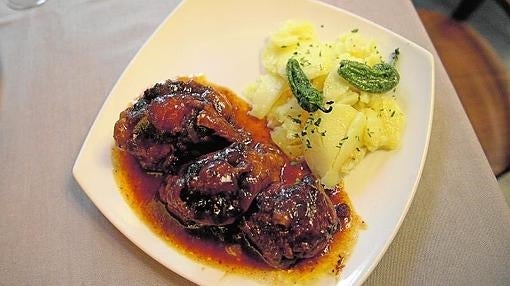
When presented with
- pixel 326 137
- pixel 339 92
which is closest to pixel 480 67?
pixel 339 92

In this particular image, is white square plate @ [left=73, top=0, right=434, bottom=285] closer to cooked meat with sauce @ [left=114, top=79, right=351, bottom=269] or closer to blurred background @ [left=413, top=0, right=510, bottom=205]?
cooked meat with sauce @ [left=114, top=79, right=351, bottom=269]

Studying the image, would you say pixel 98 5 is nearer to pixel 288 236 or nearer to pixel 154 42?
pixel 154 42

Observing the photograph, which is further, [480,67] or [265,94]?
[480,67]

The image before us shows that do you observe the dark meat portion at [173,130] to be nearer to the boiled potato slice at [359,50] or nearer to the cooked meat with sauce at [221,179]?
the cooked meat with sauce at [221,179]

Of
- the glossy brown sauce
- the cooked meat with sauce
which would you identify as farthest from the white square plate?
the cooked meat with sauce

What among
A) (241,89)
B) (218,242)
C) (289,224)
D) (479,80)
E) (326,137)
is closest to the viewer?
(289,224)

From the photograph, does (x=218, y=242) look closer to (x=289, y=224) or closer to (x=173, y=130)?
(x=289, y=224)
